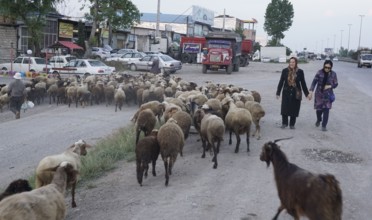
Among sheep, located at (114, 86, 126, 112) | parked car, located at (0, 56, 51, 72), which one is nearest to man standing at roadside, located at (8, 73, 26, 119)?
sheep, located at (114, 86, 126, 112)

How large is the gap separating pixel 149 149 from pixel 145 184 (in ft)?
1.75

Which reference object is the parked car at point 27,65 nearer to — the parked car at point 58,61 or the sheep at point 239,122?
the parked car at point 58,61

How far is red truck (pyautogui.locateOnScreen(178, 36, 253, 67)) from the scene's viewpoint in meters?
41.8

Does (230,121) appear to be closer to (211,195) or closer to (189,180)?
(189,180)

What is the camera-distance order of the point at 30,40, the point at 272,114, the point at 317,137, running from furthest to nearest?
the point at 30,40 < the point at 272,114 < the point at 317,137

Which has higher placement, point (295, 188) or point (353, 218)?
point (295, 188)

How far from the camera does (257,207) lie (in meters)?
5.86

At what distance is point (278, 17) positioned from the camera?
73.5 m

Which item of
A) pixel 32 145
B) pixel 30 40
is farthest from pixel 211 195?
pixel 30 40

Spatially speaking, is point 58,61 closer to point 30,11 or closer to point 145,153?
point 30,11

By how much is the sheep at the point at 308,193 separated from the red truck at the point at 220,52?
1038 inches

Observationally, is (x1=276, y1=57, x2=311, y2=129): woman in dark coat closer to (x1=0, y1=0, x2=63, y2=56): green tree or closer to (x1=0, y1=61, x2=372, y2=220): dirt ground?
(x1=0, y1=61, x2=372, y2=220): dirt ground

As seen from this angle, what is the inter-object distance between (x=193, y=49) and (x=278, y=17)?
35080mm

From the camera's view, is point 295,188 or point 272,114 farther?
point 272,114
